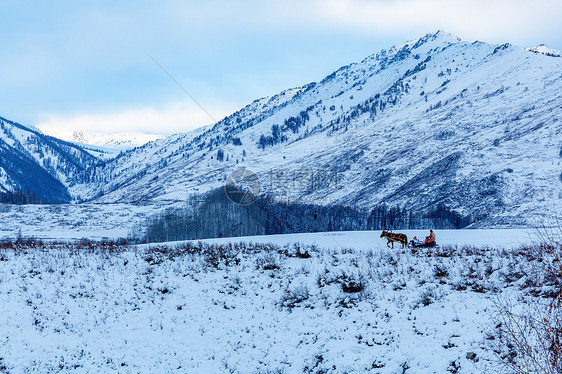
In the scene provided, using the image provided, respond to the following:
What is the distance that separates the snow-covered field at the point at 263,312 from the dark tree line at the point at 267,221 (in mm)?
76788

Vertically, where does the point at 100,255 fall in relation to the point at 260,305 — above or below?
above

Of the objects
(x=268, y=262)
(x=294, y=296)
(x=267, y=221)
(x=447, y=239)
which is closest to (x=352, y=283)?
(x=294, y=296)

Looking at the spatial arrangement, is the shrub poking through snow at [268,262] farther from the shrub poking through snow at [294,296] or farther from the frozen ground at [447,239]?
the frozen ground at [447,239]

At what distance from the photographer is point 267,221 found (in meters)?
104

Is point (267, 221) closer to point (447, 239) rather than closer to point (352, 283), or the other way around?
point (447, 239)

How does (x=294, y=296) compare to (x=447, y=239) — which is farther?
(x=447, y=239)

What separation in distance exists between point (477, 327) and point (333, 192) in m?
171

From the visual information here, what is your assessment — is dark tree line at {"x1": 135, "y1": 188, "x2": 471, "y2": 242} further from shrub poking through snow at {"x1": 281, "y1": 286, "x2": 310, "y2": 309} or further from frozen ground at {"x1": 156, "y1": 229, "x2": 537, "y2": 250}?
shrub poking through snow at {"x1": 281, "y1": 286, "x2": 310, "y2": 309}

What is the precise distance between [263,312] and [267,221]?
86.8 metres

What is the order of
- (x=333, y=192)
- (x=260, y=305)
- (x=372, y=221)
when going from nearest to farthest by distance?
(x=260, y=305)
(x=372, y=221)
(x=333, y=192)

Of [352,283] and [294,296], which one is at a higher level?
[352,283]

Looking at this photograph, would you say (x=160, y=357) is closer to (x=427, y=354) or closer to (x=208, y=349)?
(x=208, y=349)

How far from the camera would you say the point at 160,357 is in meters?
14.4

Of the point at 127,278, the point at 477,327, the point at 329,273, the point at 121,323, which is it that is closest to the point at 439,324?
the point at 477,327
